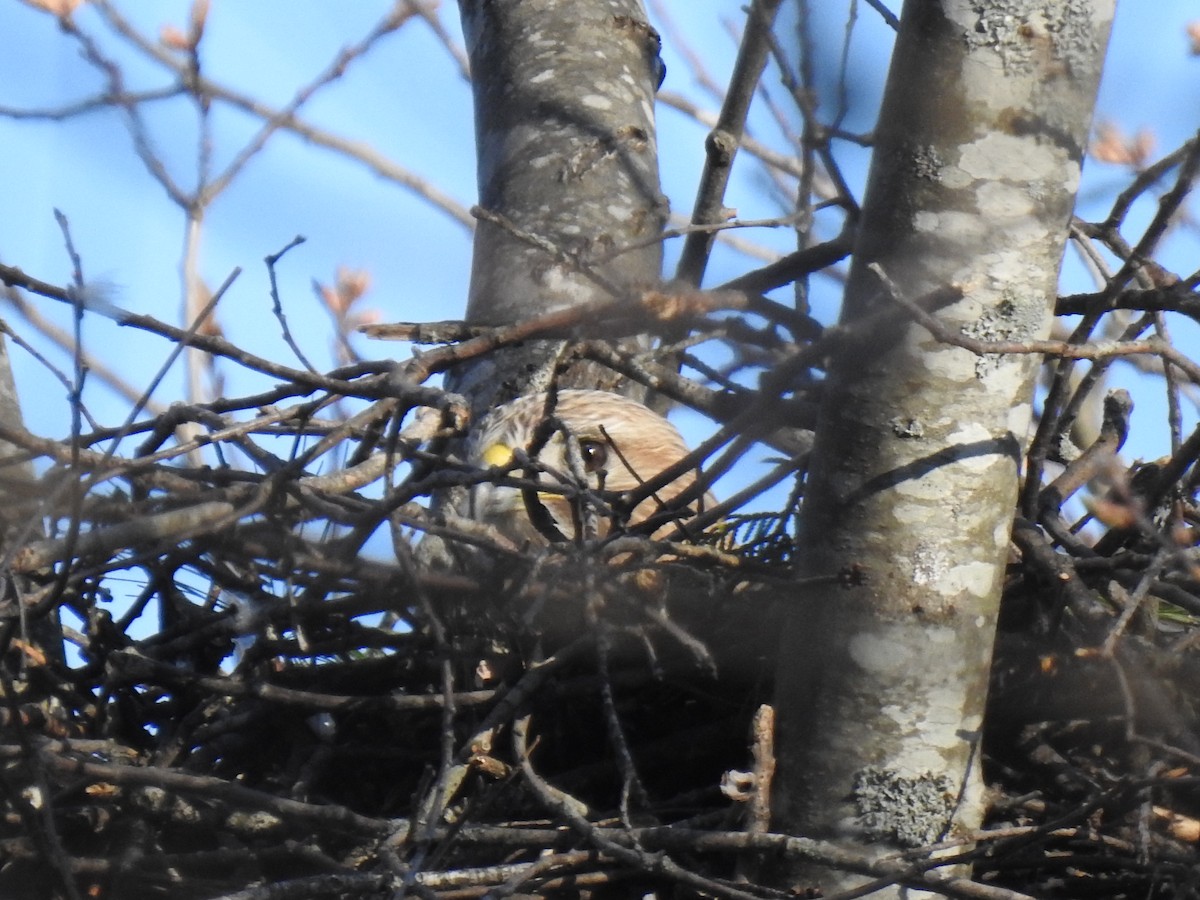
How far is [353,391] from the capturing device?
1970 mm

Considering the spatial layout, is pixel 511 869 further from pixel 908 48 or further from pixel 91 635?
pixel 908 48

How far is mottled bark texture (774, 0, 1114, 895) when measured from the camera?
6.75ft

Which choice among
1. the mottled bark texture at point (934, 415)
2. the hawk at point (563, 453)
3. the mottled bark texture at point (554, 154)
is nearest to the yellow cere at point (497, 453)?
the hawk at point (563, 453)

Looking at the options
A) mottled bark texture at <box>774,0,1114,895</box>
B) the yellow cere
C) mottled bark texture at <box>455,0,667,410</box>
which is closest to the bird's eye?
the yellow cere

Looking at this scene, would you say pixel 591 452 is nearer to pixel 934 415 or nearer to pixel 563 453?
pixel 563 453

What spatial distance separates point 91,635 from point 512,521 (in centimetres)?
94

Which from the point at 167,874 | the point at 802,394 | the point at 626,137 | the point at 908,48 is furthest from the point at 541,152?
the point at 167,874

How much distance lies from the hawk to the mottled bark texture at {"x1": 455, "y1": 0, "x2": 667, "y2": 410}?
16 centimetres

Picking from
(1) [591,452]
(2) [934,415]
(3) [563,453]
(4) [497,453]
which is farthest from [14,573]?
(1) [591,452]

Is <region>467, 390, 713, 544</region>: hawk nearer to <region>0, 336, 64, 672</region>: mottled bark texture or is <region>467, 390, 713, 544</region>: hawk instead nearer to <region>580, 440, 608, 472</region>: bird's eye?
<region>580, 440, 608, 472</region>: bird's eye

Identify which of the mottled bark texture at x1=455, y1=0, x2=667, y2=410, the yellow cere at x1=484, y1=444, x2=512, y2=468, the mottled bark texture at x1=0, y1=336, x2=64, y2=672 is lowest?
the mottled bark texture at x1=0, y1=336, x2=64, y2=672

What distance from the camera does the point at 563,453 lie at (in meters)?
2.75

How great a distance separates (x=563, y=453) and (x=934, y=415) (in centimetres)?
85

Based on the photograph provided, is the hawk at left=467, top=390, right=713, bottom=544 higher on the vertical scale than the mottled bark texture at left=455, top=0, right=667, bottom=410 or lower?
lower
